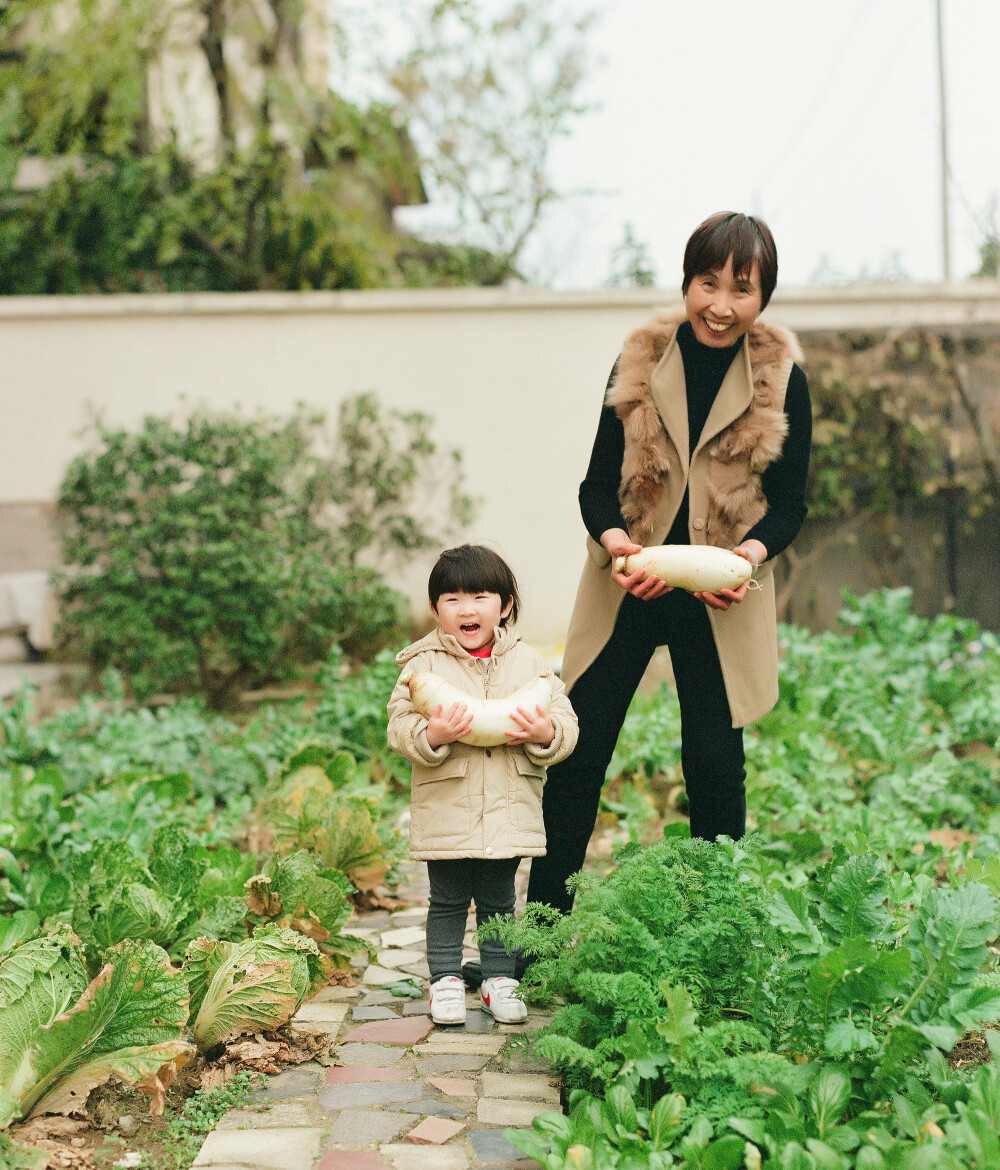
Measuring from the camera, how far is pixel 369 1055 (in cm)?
230

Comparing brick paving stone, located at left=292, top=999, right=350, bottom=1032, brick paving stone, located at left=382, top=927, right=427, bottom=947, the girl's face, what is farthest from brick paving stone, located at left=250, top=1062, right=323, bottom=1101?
the girl's face

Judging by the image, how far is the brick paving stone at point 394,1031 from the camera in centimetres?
239

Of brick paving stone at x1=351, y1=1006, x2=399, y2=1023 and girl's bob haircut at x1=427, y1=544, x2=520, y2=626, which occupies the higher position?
girl's bob haircut at x1=427, y1=544, x2=520, y2=626

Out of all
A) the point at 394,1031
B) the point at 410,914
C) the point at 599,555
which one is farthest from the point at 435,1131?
the point at 410,914

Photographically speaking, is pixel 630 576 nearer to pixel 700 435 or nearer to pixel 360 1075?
pixel 700 435

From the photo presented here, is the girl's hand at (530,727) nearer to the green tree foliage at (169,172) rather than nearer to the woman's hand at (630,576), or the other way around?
the woman's hand at (630,576)

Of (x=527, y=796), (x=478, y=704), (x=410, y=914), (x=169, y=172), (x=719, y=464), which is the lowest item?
(x=410, y=914)

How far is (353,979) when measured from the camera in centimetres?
281

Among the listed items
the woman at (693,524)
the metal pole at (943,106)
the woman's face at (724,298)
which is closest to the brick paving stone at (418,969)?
the woman at (693,524)

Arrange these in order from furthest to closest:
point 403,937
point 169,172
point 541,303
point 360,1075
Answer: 1. point 169,172
2. point 541,303
3. point 403,937
4. point 360,1075

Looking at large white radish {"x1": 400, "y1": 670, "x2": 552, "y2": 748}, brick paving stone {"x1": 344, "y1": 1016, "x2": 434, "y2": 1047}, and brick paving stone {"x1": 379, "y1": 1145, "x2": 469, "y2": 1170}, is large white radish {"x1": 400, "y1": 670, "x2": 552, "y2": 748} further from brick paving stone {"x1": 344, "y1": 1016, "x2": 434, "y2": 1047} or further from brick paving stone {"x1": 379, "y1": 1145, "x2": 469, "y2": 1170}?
brick paving stone {"x1": 379, "y1": 1145, "x2": 469, "y2": 1170}

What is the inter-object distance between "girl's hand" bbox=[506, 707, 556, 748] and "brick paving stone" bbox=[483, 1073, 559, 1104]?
0.68 meters

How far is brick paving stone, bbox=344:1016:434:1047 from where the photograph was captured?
2387 mm

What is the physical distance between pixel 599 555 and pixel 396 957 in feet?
4.28
